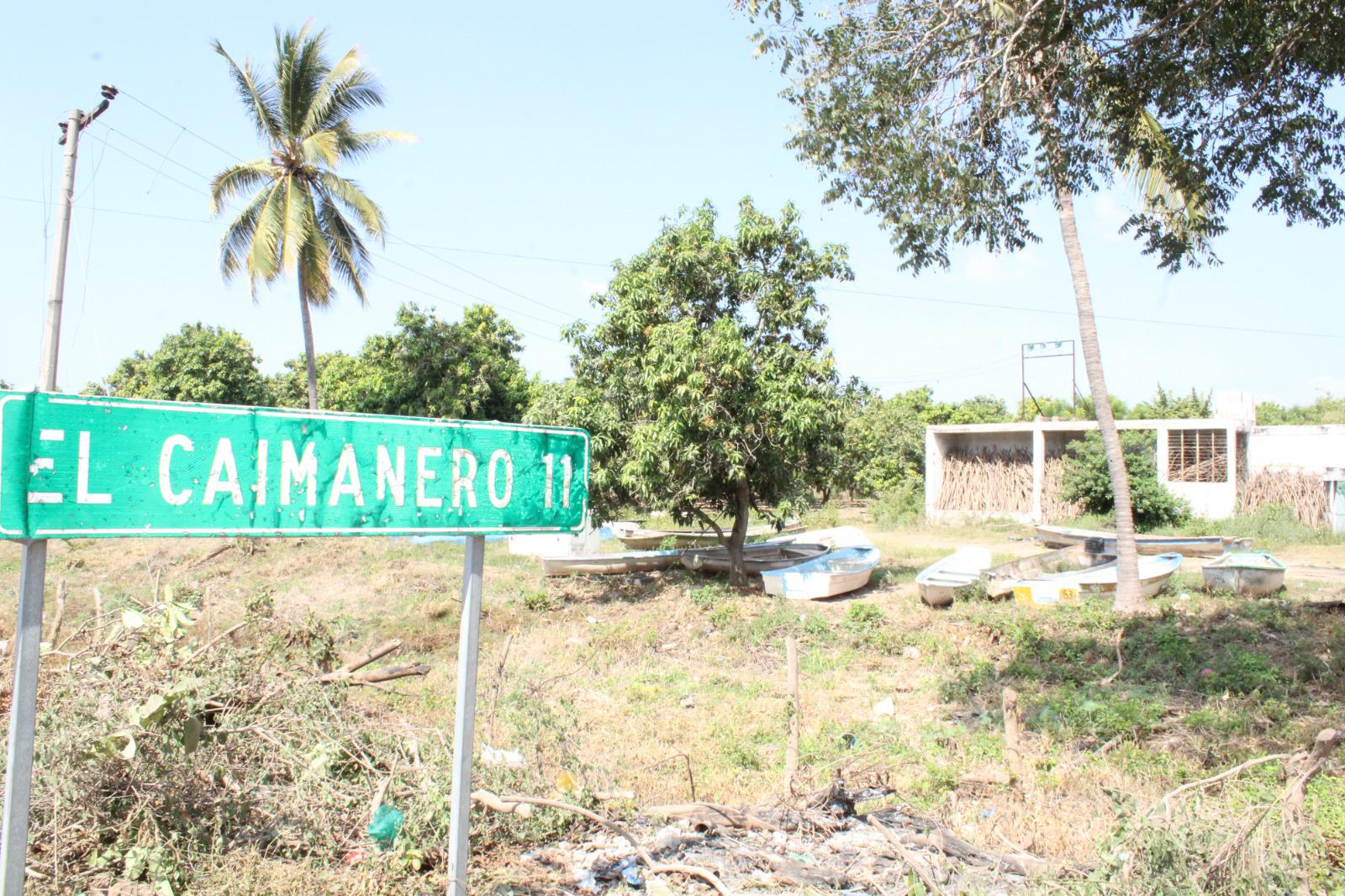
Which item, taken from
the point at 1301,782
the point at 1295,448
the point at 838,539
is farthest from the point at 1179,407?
the point at 1301,782

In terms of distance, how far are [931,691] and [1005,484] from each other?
16.9m

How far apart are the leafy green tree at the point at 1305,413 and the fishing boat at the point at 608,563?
34857mm

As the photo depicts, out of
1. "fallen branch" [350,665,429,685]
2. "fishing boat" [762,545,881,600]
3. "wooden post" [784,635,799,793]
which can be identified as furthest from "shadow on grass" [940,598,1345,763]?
"fallen branch" [350,665,429,685]

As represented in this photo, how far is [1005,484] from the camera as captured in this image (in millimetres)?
24250

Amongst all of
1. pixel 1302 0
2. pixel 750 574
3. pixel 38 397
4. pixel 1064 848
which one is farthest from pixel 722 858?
pixel 750 574

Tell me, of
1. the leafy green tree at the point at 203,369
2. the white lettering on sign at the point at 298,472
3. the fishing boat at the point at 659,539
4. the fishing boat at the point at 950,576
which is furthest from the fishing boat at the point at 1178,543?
the leafy green tree at the point at 203,369

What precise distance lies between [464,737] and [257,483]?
98cm

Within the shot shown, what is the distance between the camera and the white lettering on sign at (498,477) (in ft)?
9.36

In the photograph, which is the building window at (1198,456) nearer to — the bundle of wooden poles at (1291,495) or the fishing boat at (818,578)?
the bundle of wooden poles at (1291,495)

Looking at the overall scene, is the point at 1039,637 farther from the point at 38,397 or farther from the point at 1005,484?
the point at 1005,484

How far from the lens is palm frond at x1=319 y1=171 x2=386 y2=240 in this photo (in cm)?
1897

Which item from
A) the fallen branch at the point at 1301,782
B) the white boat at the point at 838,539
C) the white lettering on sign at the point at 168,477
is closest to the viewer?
the white lettering on sign at the point at 168,477

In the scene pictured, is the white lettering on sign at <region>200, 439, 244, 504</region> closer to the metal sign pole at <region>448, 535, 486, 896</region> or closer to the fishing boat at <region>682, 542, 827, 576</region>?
the metal sign pole at <region>448, 535, 486, 896</region>

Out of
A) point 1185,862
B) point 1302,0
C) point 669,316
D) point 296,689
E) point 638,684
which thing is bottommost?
point 638,684
